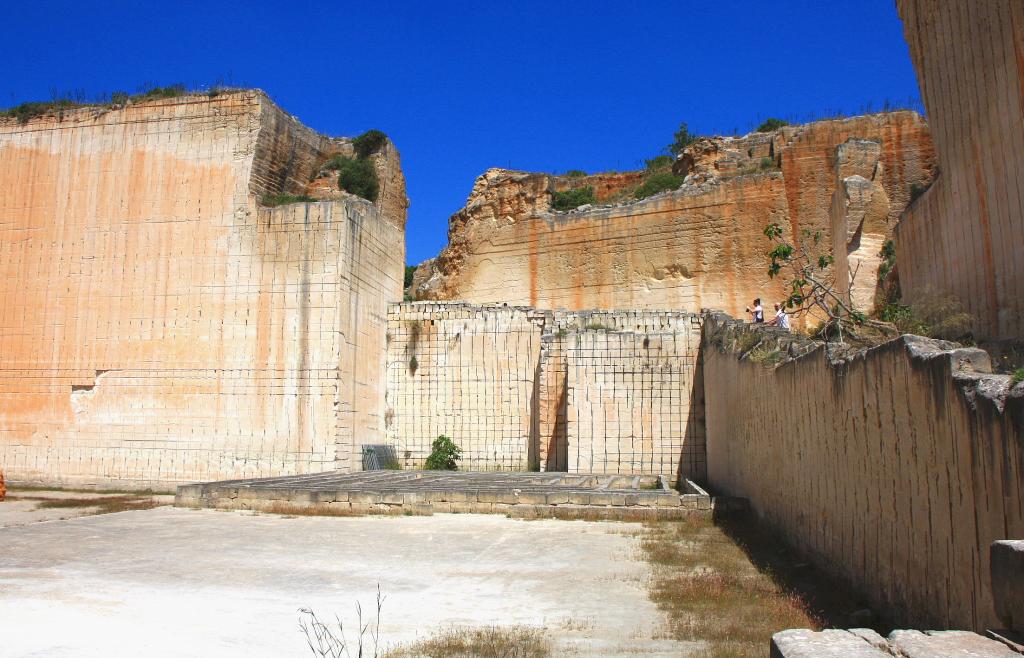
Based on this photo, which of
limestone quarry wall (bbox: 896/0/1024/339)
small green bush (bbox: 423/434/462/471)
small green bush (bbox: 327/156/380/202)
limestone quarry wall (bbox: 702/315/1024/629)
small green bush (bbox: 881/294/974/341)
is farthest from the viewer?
small green bush (bbox: 327/156/380/202)

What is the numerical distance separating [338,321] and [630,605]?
9.97 metres

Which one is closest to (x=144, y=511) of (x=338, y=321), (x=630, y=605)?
(x=338, y=321)

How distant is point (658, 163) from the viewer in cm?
2884

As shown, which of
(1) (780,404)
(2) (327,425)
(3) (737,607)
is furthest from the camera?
(2) (327,425)

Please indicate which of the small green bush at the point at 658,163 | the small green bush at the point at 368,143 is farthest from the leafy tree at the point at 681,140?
the small green bush at the point at 368,143

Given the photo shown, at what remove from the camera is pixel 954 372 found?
3420mm

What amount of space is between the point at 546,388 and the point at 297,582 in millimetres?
8517

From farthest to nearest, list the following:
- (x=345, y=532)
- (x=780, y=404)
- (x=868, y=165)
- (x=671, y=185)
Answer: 1. (x=671, y=185)
2. (x=868, y=165)
3. (x=345, y=532)
4. (x=780, y=404)

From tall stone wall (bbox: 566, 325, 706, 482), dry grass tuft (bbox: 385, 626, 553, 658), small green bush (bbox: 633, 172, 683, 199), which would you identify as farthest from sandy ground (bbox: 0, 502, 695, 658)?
small green bush (bbox: 633, 172, 683, 199)

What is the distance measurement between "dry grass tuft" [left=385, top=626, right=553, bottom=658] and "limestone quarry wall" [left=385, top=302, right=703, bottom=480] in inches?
337

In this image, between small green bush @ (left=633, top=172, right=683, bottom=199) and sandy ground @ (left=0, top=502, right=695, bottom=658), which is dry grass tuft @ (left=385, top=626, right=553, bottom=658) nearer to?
sandy ground @ (left=0, top=502, right=695, bottom=658)

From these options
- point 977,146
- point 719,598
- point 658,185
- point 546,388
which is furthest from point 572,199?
point 719,598

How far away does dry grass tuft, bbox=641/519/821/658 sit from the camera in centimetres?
404

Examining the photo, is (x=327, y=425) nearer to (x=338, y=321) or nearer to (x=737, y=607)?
(x=338, y=321)
